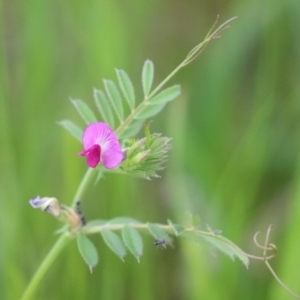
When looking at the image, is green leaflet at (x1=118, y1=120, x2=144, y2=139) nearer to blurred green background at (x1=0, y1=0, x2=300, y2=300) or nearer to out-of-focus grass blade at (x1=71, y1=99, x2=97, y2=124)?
out-of-focus grass blade at (x1=71, y1=99, x2=97, y2=124)

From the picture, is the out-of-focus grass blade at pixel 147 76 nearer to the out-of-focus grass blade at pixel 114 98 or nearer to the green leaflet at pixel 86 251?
the out-of-focus grass blade at pixel 114 98

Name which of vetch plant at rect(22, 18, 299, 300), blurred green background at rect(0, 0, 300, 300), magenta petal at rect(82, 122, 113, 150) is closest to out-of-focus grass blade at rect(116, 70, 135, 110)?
vetch plant at rect(22, 18, 299, 300)

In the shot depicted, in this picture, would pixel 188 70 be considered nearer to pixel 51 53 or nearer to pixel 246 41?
pixel 246 41

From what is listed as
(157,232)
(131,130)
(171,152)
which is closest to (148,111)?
(131,130)

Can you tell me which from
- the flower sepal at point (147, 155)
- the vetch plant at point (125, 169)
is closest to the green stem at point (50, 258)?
the vetch plant at point (125, 169)

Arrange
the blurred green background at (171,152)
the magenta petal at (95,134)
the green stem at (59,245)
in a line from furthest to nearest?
1. the blurred green background at (171,152)
2. the green stem at (59,245)
3. the magenta petal at (95,134)

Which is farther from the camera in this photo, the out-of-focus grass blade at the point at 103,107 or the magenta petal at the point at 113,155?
the out-of-focus grass blade at the point at 103,107

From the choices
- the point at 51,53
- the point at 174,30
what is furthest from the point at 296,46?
the point at 51,53
